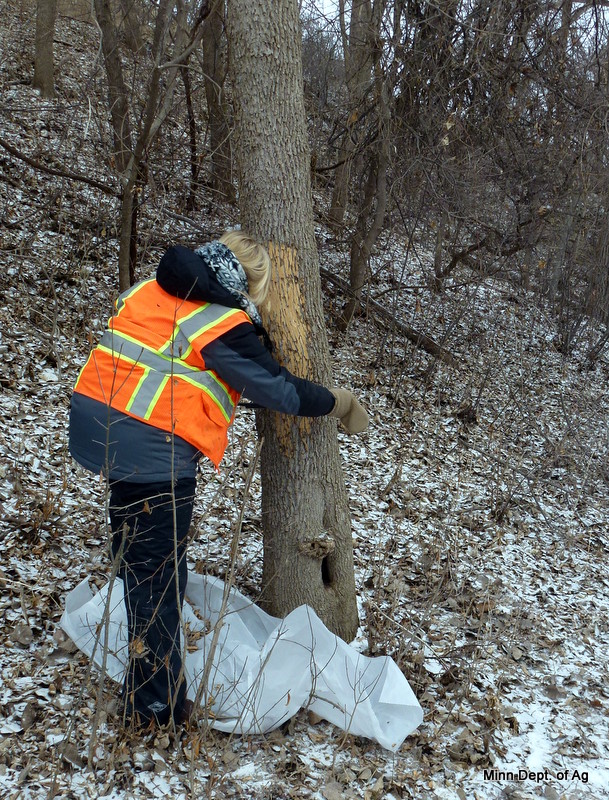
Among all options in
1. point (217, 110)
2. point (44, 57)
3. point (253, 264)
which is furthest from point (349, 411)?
point (44, 57)

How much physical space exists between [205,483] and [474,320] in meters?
5.43

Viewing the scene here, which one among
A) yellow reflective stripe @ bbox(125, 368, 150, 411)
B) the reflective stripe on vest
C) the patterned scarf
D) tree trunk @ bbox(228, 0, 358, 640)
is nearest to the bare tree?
tree trunk @ bbox(228, 0, 358, 640)

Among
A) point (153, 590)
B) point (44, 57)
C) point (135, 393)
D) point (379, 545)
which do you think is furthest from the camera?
point (44, 57)

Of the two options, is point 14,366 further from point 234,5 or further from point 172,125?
point 172,125

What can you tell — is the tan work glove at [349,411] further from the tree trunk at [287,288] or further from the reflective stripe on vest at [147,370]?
the reflective stripe on vest at [147,370]

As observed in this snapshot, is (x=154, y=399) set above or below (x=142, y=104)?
below

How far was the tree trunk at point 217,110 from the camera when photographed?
21.9 ft

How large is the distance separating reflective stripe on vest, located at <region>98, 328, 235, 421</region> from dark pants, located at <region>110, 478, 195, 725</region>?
0.32 metres

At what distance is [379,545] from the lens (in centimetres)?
418

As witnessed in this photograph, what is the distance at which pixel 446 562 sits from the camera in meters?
4.32

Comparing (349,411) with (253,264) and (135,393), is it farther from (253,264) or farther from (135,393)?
(135,393)

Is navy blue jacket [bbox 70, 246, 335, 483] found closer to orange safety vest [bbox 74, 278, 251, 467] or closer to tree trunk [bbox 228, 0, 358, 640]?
orange safety vest [bbox 74, 278, 251, 467]

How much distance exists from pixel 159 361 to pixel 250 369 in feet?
1.09

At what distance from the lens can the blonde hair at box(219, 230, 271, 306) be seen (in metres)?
2.66
